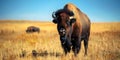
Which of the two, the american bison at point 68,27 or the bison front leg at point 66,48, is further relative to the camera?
the bison front leg at point 66,48

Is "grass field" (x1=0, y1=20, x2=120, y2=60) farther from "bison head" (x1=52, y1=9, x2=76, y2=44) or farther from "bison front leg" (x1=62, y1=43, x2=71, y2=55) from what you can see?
"bison head" (x1=52, y1=9, x2=76, y2=44)

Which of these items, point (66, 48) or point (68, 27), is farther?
point (66, 48)

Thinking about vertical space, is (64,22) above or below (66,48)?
above

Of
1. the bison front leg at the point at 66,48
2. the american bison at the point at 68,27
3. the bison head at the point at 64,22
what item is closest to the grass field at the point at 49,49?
the bison front leg at the point at 66,48

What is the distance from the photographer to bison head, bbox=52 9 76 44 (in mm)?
7949

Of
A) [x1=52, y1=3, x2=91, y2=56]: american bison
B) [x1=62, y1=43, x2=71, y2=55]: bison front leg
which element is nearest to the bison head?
[x1=52, y1=3, x2=91, y2=56]: american bison

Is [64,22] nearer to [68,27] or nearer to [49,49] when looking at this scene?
[68,27]

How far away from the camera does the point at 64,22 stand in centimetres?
802

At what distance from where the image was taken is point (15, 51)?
9.59m

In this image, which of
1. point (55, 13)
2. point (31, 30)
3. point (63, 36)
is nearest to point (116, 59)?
point (63, 36)

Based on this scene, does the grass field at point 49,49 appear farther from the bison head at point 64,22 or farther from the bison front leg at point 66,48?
the bison head at point 64,22

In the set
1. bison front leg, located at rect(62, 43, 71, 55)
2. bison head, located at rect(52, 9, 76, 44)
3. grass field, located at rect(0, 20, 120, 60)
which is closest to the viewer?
bison head, located at rect(52, 9, 76, 44)

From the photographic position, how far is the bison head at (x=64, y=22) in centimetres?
795

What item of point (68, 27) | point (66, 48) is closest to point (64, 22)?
point (68, 27)
